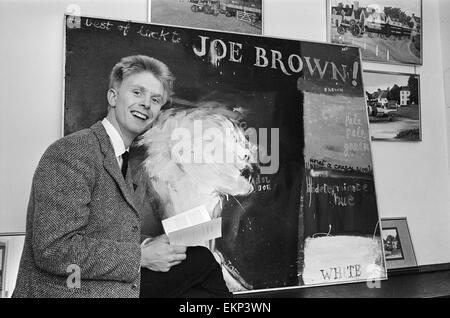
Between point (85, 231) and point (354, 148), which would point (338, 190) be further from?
point (85, 231)

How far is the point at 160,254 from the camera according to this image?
4.21 feet

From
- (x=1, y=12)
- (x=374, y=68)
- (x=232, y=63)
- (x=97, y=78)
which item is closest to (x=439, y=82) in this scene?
(x=374, y=68)

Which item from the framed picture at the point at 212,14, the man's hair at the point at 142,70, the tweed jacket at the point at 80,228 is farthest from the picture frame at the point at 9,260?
the framed picture at the point at 212,14

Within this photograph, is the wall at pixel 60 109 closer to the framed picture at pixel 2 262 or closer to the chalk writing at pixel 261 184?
the framed picture at pixel 2 262

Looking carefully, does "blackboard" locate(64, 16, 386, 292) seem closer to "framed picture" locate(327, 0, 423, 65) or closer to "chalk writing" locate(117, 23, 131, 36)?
"chalk writing" locate(117, 23, 131, 36)

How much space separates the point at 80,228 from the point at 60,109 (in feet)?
1.74

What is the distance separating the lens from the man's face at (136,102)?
131cm

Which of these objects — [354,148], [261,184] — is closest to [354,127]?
[354,148]

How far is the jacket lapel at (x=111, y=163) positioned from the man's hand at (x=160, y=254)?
0.20 meters

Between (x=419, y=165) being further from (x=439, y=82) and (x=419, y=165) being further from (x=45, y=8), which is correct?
(x=45, y=8)

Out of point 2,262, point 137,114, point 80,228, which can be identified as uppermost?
point 137,114

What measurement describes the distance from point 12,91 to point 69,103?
9.0 inches
